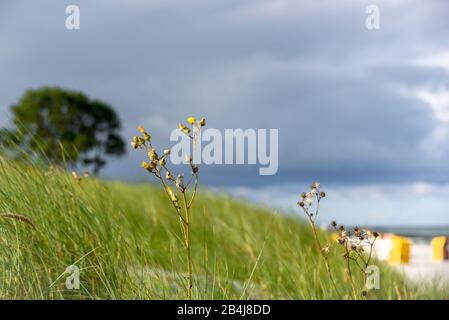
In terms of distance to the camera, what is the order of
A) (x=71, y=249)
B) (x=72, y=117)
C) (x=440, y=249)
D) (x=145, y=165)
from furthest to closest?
(x=72, y=117) → (x=440, y=249) → (x=71, y=249) → (x=145, y=165)

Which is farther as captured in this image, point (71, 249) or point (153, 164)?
point (71, 249)

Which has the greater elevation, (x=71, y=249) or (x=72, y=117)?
(x=72, y=117)

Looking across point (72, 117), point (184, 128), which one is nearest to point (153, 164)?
point (184, 128)

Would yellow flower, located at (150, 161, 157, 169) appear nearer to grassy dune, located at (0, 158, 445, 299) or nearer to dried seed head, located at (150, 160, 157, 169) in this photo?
dried seed head, located at (150, 160, 157, 169)

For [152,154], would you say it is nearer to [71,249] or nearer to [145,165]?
[145,165]

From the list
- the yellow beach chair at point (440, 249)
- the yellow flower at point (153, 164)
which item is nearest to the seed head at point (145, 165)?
the yellow flower at point (153, 164)

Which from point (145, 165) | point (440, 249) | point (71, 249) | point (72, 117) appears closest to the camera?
point (145, 165)

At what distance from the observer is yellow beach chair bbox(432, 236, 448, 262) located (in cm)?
966

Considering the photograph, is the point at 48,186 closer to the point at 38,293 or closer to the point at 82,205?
the point at 82,205

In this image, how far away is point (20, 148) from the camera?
13.9 ft

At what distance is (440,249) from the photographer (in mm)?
9680

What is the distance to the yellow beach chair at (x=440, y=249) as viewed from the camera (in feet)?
31.7
